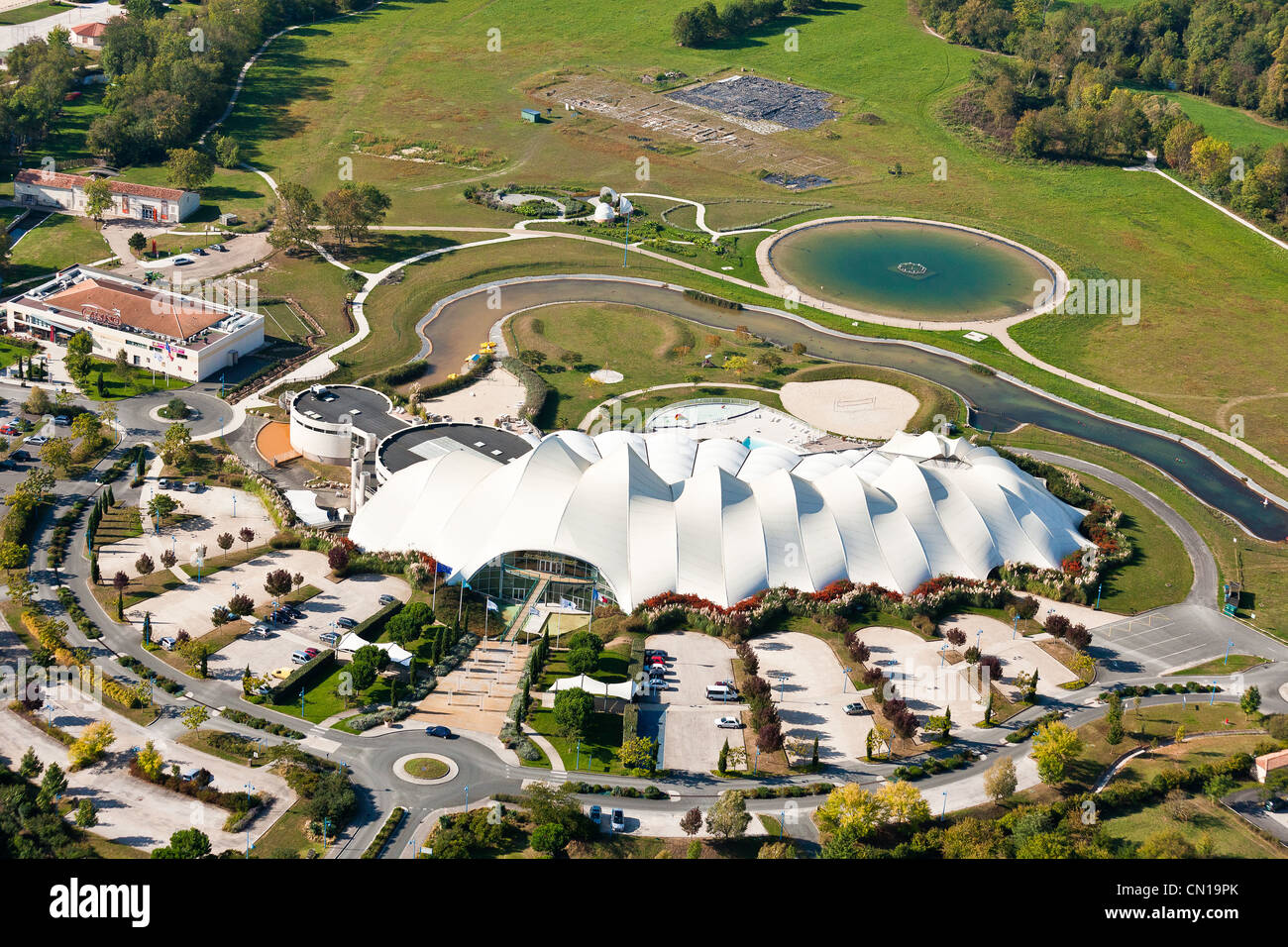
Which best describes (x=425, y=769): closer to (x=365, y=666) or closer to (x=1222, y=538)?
(x=365, y=666)

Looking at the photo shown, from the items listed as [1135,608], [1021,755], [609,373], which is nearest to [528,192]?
[609,373]

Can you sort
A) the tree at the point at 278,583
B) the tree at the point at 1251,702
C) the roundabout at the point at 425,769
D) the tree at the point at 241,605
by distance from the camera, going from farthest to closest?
the tree at the point at 278,583, the tree at the point at 241,605, the tree at the point at 1251,702, the roundabout at the point at 425,769

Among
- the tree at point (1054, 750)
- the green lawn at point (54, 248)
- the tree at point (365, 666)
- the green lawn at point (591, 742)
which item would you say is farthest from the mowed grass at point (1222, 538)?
the green lawn at point (54, 248)

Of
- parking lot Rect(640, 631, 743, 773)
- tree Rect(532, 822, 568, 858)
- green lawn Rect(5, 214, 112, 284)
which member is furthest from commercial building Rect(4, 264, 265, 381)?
tree Rect(532, 822, 568, 858)

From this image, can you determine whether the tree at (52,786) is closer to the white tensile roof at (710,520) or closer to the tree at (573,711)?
the tree at (573,711)
